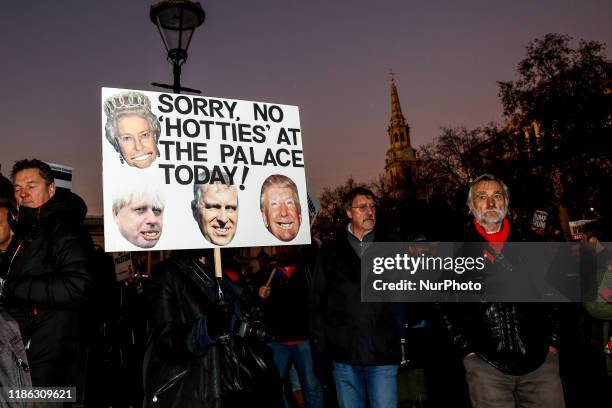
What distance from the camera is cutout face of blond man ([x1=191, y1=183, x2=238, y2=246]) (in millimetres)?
3180

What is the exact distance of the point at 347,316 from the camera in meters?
3.78

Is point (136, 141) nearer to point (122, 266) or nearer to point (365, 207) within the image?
point (365, 207)

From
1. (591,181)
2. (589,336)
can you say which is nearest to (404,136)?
(591,181)

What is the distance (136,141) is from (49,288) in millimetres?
1055

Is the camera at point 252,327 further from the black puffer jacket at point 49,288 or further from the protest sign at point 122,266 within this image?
the protest sign at point 122,266

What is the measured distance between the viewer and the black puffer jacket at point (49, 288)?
2.76 meters

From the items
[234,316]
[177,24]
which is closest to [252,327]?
[234,316]

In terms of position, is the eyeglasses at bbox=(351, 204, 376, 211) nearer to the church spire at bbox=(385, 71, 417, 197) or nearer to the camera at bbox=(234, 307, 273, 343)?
the camera at bbox=(234, 307, 273, 343)

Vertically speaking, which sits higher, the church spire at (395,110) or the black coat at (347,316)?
the church spire at (395,110)

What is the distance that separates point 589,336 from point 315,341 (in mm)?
4614

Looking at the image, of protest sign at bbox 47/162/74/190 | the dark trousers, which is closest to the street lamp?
protest sign at bbox 47/162/74/190

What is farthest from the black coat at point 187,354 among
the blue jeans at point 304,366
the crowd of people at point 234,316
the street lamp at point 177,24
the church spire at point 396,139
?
the church spire at point 396,139

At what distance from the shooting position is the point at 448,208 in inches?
1542

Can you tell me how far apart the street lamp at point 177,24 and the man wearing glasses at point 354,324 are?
2785 millimetres
